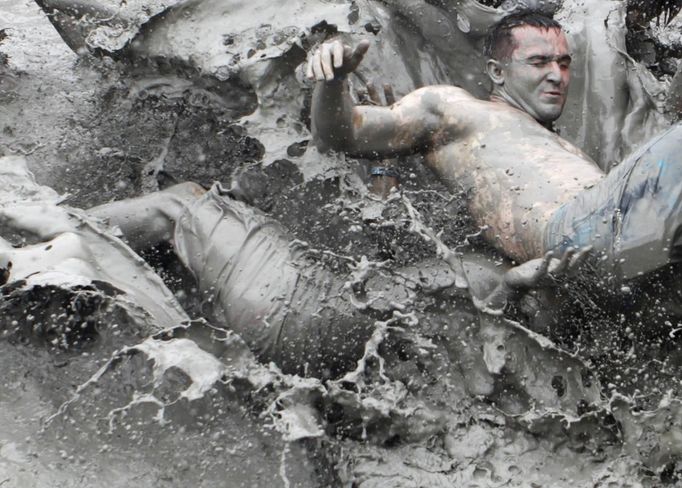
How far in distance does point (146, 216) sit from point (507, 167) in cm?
134

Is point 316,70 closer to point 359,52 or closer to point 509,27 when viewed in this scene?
point 359,52

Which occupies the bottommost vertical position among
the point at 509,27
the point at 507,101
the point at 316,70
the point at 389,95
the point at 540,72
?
the point at 389,95

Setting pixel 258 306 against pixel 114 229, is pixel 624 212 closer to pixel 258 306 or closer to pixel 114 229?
pixel 258 306

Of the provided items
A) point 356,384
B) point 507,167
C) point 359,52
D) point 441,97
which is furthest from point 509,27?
point 356,384

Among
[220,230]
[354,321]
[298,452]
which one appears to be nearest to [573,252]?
[354,321]

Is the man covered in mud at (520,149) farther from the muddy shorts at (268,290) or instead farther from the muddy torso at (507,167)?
the muddy shorts at (268,290)

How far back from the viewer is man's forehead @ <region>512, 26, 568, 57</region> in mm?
4453

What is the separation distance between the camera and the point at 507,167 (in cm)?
405

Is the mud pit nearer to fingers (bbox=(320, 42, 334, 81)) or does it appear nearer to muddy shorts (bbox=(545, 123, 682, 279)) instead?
muddy shorts (bbox=(545, 123, 682, 279))

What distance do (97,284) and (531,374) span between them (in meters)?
1.38

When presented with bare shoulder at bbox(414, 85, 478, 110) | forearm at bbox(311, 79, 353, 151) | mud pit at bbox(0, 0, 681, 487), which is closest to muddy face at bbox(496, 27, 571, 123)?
bare shoulder at bbox(414, 85, 478, 110)

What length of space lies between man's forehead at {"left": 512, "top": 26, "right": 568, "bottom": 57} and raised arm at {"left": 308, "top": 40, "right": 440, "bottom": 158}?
1.50ft

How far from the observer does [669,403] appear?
3.21 meters

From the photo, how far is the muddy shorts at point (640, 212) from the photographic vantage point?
3.15m
